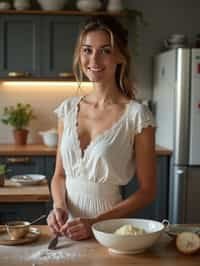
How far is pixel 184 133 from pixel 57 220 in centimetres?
215

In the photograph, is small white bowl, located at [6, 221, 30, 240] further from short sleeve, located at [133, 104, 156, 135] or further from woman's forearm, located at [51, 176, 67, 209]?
short sleeve, located at [133, 104, 156, 135]

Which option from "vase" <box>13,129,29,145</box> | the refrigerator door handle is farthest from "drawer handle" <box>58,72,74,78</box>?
the refrigerator door handle

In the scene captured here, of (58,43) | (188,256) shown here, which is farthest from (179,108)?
(188,256)

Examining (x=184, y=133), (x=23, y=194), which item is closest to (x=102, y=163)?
(x=23, y=194)

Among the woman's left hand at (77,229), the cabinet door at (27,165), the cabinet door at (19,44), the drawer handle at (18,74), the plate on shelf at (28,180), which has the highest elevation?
the cabinet door at (19,44)

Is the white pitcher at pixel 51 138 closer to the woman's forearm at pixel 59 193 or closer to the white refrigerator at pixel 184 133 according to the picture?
the white refrigerator at pixel 184 133

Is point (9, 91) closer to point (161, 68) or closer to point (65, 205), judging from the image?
point (161, 68)

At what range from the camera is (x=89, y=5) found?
12.9 feet

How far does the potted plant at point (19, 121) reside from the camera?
410 centimetres

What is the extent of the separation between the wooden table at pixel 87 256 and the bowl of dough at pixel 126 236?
29 millimetres

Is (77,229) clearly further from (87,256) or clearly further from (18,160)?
(18,160)

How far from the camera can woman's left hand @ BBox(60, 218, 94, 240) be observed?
1.51m

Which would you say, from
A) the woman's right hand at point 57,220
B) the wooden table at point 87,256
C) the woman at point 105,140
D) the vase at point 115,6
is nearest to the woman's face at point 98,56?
the woman at point 105,140

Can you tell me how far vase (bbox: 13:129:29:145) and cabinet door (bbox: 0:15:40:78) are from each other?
1.58ft
